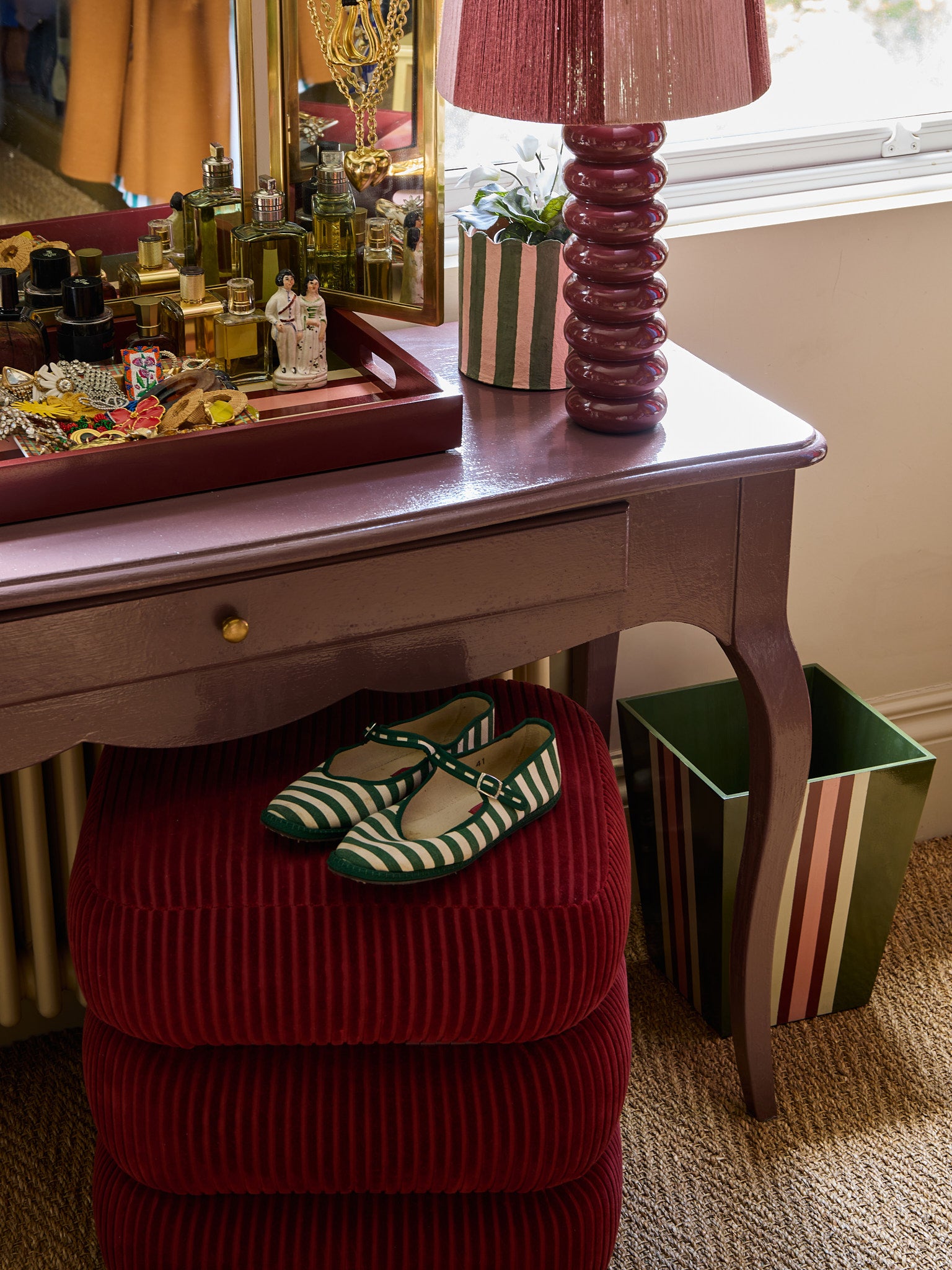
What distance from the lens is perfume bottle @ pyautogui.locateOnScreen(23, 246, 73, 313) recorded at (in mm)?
1146

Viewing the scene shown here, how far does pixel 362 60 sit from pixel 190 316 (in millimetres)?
300

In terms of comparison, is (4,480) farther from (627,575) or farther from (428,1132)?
(428,1132)

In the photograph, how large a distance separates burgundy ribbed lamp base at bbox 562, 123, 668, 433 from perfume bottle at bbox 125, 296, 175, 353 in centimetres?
37

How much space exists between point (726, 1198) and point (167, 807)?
29.6 inches

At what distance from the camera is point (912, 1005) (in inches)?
64.2

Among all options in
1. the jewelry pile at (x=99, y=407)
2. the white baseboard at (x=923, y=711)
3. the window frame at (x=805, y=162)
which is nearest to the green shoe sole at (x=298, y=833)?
the jewelry pile at (x=99, y=407)

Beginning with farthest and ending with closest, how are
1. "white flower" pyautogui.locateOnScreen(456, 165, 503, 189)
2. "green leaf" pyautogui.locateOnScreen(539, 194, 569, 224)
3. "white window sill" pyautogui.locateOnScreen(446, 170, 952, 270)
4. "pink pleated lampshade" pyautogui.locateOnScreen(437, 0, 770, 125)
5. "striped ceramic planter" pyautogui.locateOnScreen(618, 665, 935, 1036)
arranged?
"white window sill" pyautogui.locateOnScreen(446, 170, 952, 270)
"striped ceramic planter" pyautogui.locateOnScreen(618, 665, 935, 1036)
"white flower" pyautogui.locateOnScreen(456, 165, 503, 189)
"green leaf" pyautogui.locateOnScreen(539, 194, 569, 224)
"pink pleated lampshade" pyautogui.locateOnScreen(437, 0, 770, 125)

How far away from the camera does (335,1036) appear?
3.37ft

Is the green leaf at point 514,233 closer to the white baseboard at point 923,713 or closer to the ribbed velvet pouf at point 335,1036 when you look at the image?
the ribbed velvet pouf at point 335,1036

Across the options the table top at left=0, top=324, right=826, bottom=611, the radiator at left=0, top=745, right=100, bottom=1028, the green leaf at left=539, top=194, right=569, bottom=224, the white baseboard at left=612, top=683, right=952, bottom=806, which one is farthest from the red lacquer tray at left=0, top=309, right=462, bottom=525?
the white baseboard at left=612, top=683, right=952, bottom=806

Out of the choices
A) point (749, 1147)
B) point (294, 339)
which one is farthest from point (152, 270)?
point (749, 1147)

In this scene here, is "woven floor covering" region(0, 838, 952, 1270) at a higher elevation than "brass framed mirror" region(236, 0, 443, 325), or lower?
lower

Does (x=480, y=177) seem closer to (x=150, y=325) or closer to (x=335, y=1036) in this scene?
(x=150, y=325)

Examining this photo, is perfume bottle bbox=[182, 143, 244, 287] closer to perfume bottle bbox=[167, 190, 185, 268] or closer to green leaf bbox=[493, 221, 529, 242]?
perfume bottle bbox=[167, 190, 185, 268]
